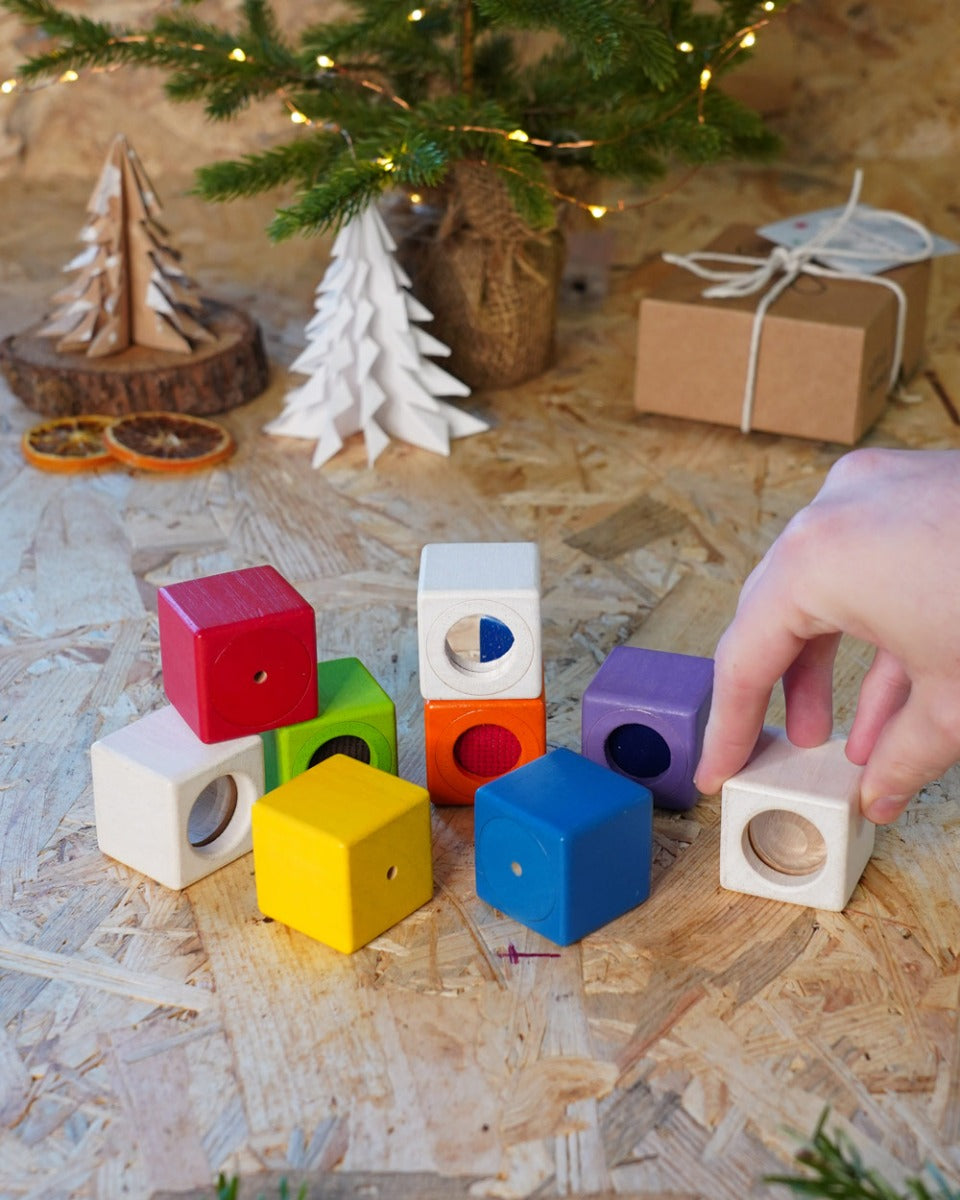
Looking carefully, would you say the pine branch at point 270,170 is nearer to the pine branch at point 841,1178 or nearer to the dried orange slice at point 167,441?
the dried orange slice at point 167,441

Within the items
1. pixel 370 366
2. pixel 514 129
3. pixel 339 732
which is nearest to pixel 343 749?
pixel 339 732

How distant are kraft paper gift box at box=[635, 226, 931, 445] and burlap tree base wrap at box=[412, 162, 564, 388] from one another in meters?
0.20

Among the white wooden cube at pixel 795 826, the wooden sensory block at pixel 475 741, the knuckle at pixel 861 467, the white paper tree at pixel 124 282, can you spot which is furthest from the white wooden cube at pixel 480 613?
the white paper tree at pixel 124 282

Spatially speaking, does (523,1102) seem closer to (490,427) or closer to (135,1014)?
(135,1014)

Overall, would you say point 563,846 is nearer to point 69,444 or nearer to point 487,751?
point 487,751

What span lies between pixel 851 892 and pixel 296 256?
190cm

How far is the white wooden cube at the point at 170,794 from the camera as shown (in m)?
1.28

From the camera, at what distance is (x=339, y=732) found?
4.49ft

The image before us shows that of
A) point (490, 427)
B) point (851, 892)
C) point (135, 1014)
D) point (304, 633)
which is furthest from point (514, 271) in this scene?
point (135, 1014)

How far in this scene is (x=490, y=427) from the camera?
2221mm

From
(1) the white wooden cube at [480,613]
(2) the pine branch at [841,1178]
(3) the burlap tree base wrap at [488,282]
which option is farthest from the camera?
(3) the burlap tree base wrap at [488,282]

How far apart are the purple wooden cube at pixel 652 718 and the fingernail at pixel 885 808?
187 millimetres

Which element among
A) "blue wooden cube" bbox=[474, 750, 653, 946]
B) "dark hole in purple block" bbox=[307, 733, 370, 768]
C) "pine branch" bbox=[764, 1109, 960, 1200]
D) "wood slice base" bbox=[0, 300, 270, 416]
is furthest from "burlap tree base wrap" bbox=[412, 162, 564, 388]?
"pine branch" bbox=[764, 1109, 960, 1200]

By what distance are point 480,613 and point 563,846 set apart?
249 mm
